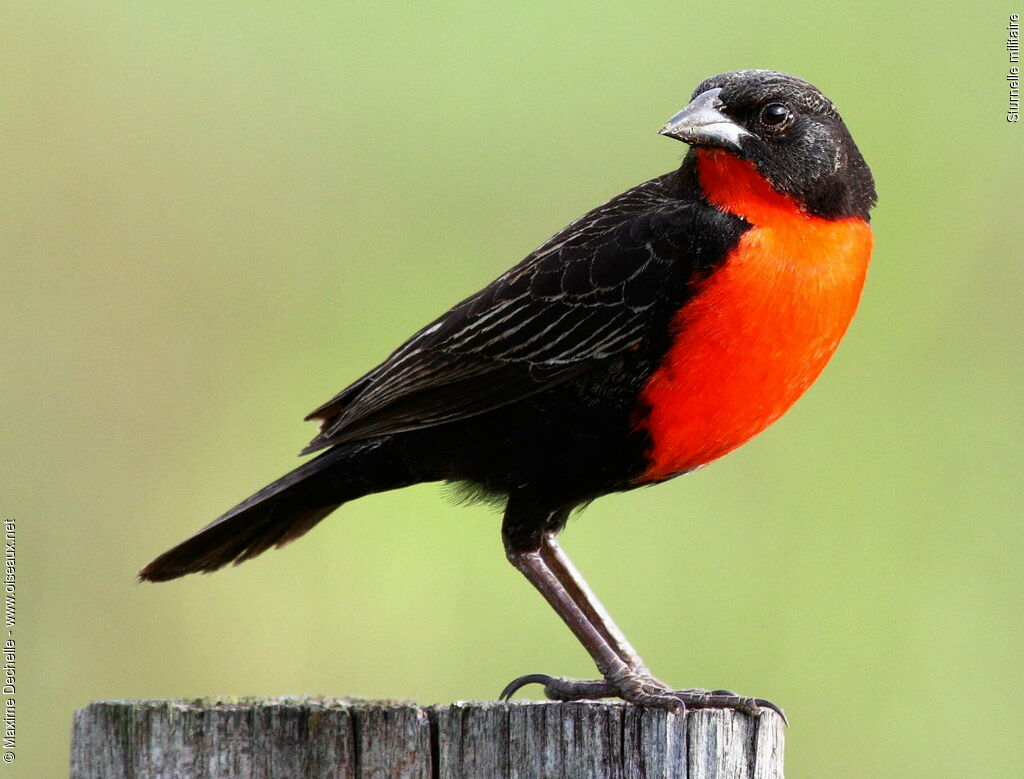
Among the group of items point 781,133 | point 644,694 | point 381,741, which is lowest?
point 381,741

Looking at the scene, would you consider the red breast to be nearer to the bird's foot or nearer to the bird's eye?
the bird's eye

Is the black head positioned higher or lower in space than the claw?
higher

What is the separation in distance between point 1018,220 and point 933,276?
30.8 inches

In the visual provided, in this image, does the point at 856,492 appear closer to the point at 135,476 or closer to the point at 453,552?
the point at 453,552

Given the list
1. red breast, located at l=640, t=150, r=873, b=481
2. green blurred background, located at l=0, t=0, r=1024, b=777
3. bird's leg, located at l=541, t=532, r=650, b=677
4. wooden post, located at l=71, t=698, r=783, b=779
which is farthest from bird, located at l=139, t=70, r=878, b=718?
green blurred background, located at l=0, t=0, r=1024, b=777

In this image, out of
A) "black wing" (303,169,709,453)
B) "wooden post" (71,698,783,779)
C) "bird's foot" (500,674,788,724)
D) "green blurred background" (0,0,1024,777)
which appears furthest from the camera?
"green blurred background" (0,0,1024,777)

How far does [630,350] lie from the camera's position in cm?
524

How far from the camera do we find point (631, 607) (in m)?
8.35

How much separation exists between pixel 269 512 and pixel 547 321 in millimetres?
1317

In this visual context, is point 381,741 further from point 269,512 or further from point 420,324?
point 420,324

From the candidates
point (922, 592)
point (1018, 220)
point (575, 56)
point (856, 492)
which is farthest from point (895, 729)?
point (575, 56)

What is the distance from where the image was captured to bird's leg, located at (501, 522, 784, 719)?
496 cm

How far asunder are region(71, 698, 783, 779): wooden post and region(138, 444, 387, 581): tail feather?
1.44 m

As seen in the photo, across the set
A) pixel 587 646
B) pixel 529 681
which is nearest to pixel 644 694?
pixel 587 646
